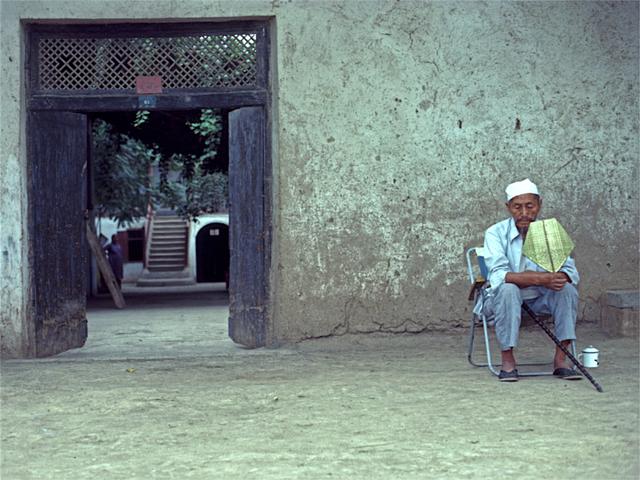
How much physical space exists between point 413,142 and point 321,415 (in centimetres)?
317

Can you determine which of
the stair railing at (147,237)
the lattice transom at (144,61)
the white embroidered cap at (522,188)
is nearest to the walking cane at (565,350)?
the white embroidered cap at (522,188)

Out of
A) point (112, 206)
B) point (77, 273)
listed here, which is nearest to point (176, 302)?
point (112, 206)

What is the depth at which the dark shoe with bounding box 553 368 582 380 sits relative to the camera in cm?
569

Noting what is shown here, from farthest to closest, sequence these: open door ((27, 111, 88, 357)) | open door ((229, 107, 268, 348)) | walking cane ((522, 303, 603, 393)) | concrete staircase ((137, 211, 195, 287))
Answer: concrete staircase ((137, 211, 195, 287)), open door ((229, 107, 268, 348)), open door ((27, 111, 88, 357)), walking cane ((522, 303, 603, 393))

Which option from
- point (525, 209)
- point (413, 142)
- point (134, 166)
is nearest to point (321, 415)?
point (525, 209)

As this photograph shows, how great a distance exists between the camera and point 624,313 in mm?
7281

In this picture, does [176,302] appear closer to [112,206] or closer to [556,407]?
[112,206]

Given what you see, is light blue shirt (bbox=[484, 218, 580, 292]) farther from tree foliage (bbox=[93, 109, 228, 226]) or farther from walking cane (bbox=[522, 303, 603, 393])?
tree foliage (bbox=[93, 109, 228, 226])

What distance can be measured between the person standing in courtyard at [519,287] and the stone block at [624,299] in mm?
1659

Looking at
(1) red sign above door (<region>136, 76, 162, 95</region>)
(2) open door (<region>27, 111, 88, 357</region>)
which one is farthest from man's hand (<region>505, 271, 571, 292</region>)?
(2) open door (<region>27, 111, 88, 357</region>)

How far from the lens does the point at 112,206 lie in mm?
22156

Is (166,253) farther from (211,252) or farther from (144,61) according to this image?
(144,61)

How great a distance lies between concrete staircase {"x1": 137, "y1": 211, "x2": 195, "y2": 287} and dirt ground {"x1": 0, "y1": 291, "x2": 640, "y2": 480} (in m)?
22.8

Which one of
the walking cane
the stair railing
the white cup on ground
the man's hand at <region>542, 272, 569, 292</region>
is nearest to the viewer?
the walking cane
